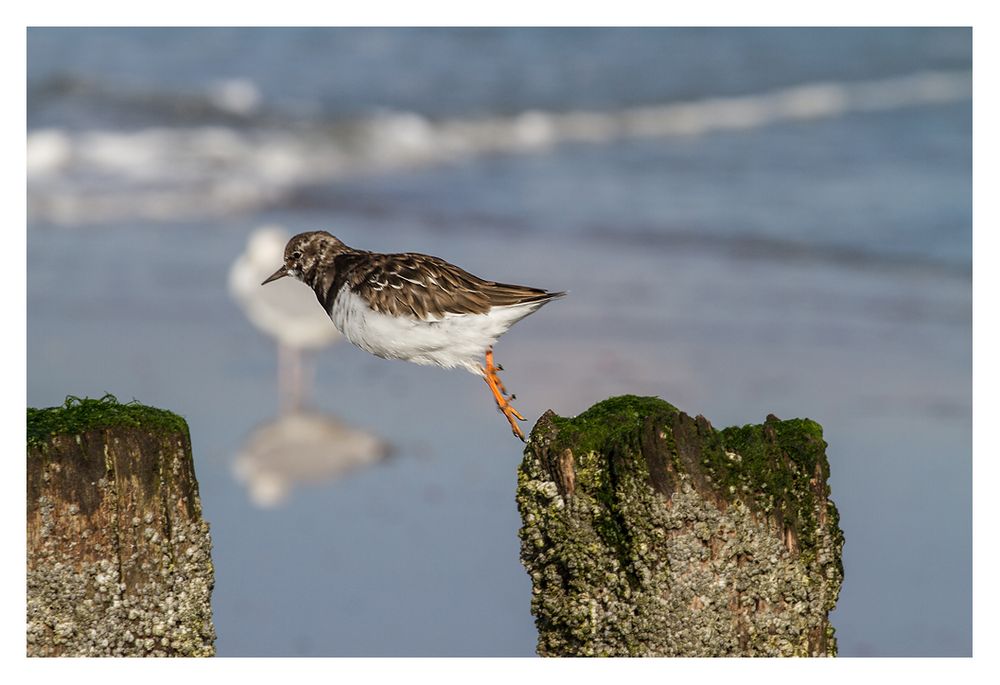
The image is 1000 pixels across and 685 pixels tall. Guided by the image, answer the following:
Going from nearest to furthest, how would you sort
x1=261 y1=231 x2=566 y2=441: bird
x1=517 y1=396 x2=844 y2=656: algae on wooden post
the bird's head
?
x1=517 y1=396 x2=844 y2=656: algae on wooden post < x1=261 y1=231 x2=566 y2=441: bird < the bird's head

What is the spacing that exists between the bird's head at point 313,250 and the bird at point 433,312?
0.37 m

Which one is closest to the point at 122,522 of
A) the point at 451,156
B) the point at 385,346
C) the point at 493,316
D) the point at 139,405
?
the point at 139,405

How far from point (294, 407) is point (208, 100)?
303 inches

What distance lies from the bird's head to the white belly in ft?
2.44

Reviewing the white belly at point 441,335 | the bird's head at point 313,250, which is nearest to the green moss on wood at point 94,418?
the white belly at point 441,335

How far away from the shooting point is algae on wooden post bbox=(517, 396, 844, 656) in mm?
6824

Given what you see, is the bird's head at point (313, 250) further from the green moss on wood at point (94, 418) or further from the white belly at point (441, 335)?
the green moss on wood at point (94, 418)

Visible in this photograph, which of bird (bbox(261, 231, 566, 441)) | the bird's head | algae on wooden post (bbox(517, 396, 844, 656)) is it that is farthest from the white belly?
algae on wooden post (bbox(517, 396, 844, 656))

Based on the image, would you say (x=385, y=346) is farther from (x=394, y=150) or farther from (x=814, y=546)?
(x=394, y=150)

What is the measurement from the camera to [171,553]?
23.4 ft

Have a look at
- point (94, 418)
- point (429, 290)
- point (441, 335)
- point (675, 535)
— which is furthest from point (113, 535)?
point (675, 535)

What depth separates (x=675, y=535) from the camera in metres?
6.77

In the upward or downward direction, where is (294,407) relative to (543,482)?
upward

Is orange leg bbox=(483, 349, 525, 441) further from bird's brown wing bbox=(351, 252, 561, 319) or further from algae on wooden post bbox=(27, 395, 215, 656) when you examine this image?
algae on wooden post bbox=(27, 395, 215, 656)
